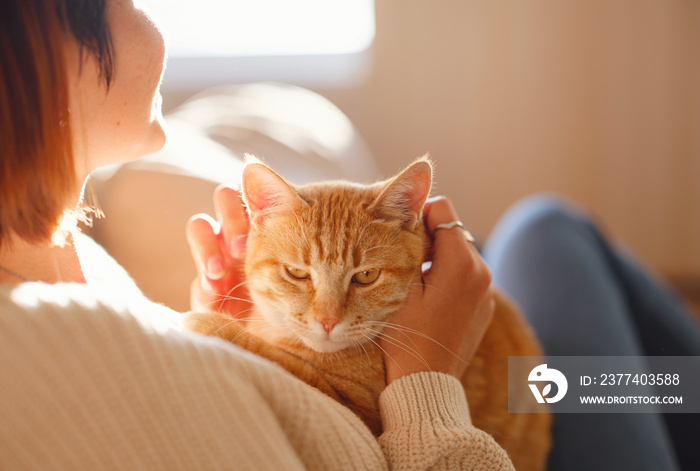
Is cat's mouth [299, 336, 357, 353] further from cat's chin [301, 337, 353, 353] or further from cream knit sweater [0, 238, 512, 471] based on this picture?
cream knit sweater [0, 238, 512, 471]

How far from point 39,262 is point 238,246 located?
1.36 ft

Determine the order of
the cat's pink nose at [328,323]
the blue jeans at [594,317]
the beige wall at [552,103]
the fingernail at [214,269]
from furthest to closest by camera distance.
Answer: the beige wall at [552,103] < the blue jeans at [594,317] < the fingernail at [214,269] < the cat's pink nose at [328,323]

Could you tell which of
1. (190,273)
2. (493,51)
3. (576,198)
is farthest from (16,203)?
(576,198)

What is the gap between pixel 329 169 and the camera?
183 centimetres

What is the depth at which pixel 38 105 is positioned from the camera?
68 cm

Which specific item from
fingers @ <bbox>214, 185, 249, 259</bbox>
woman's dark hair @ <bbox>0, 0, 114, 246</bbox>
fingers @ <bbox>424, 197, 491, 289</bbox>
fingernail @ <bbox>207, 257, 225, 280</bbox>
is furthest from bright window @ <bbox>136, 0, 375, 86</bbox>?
fingers @ <bbox>424, 197, 491, 289</bbox>

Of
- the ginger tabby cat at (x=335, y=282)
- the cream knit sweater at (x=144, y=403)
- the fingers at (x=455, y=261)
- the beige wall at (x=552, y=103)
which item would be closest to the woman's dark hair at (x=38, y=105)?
the cream knit sweater at (x=144, y=403)

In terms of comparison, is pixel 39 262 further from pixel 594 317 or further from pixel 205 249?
pixel 594 317

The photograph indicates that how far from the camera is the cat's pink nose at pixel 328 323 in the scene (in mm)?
944

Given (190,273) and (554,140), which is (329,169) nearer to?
(190,273)

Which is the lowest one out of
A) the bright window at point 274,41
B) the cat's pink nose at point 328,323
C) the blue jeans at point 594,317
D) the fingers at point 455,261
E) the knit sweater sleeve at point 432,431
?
the blue jeans at point 594,317

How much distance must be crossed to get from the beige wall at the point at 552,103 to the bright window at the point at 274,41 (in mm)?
137

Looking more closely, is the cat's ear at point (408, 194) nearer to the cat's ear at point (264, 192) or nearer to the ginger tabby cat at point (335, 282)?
the ginger tabby cat at point (335, 282)

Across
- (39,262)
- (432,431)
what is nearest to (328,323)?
(432,431)
